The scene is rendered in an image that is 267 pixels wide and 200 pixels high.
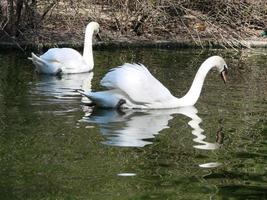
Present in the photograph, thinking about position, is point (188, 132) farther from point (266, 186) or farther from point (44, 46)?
point (44, 46)

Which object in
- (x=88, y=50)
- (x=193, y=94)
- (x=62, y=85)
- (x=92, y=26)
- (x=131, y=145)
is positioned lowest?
(x=131, y=145)

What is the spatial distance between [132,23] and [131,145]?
12.8 meters

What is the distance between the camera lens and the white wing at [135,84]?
10.6 m

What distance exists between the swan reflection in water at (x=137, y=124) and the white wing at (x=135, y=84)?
0.24 metres

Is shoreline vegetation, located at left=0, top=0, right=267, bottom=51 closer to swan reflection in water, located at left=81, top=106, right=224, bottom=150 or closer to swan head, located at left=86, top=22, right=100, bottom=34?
swan head, located at left=86, top=22, right=100, bottom=34

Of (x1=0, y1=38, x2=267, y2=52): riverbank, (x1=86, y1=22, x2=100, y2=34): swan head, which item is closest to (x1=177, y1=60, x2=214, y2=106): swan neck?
(x1=86, y1=22, x2=100, y2=34): swan head

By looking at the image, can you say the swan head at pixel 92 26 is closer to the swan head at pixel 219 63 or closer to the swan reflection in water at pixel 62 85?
the swan reflection in water at pixel 62 85

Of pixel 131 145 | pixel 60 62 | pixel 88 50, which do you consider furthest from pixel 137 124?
pixel 88 50

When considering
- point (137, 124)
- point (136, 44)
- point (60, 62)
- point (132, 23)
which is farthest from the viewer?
point (132, 23)

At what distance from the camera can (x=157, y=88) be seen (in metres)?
10.7

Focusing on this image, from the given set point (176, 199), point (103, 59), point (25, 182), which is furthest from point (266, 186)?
point (103, 59)

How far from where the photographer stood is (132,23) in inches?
834

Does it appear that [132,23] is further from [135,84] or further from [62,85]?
[135,84]

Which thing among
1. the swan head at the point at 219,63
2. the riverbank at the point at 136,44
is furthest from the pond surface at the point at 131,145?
the riverbank at the point at 136,44
